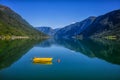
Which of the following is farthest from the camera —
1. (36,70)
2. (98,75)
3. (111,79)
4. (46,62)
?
(46,62)

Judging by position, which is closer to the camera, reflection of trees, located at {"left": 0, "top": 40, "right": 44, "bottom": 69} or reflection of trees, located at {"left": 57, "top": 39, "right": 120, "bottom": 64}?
reflection of trees, located at {"left": 0, "top": 40, "right": 44, "bottom": 69}

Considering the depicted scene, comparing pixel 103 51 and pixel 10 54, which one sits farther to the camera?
pixel 103 51

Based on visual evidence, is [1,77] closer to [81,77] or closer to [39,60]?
[81,77]

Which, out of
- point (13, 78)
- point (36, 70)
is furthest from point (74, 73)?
point (13, 78)

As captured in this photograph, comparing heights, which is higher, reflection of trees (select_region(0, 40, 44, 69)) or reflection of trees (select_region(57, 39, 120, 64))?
reflection of trees (select_region(0, 40, 44, 69))

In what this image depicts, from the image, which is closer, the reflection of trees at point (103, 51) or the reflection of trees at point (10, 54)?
the reflection of trees at point (10, 54)

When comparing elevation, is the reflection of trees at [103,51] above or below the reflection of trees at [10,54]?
below

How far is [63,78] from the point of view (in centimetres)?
4106

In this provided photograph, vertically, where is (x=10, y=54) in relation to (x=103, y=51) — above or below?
above

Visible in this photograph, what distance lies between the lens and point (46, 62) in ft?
192

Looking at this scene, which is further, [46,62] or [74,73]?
[46,62]

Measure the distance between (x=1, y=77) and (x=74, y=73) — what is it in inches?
575

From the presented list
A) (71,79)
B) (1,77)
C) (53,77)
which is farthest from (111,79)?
(1,77)

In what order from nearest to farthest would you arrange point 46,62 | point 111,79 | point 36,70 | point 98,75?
point 111,79 → point 98,75 → point 36,70 → point 46,62
